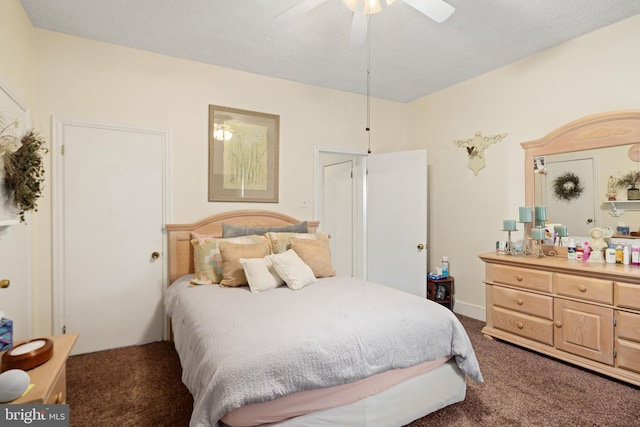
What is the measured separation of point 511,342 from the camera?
279 cm

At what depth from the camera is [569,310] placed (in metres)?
2.43

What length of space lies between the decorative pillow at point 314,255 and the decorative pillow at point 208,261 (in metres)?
0.44

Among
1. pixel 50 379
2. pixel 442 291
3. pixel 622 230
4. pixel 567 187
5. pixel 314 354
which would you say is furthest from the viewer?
pixel 442 291

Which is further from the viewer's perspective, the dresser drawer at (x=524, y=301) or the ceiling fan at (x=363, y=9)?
the dresser drawer at (x=524, y=301)

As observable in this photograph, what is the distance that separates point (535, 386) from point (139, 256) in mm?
3311

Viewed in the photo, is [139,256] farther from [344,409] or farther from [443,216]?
[443,216]

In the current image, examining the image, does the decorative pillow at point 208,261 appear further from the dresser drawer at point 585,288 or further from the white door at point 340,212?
the dresser drawer at point 585,288

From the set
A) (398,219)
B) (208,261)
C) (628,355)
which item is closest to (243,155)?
(208,261)

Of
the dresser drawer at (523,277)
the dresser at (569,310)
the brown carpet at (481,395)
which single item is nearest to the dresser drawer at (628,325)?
the dresser at (569,310)

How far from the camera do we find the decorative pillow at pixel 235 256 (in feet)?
8.03

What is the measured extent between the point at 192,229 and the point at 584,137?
3.61m

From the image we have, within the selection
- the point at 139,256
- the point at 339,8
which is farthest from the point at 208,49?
the point at 139,256

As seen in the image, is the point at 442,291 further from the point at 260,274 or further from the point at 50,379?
the point at 50,379

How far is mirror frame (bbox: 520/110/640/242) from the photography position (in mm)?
2463
